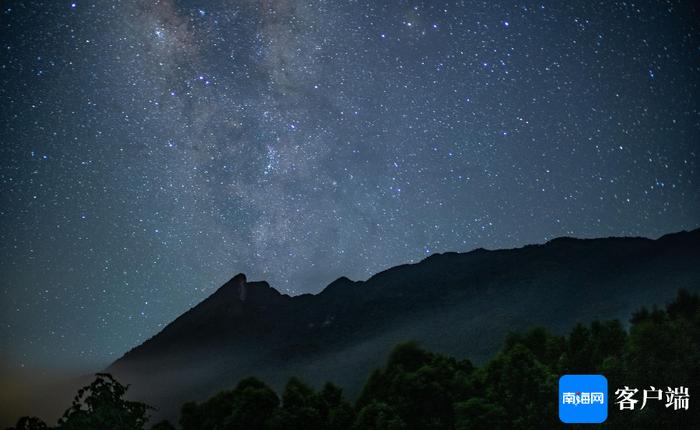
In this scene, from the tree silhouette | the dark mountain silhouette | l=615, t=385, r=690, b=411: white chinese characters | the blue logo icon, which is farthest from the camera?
the dark mountain silhouette

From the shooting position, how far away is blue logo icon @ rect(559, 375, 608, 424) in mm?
17547

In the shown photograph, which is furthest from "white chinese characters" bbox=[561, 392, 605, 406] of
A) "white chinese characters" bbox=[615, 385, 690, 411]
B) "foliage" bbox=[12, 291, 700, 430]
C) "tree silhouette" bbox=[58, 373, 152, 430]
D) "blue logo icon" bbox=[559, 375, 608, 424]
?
"tree silhouette" bbox=[58, 373, 152, 430]

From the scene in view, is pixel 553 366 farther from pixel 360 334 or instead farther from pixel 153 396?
pixel 153 396

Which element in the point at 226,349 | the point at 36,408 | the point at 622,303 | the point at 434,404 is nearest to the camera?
the point at 434,404

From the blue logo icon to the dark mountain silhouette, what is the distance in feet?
271

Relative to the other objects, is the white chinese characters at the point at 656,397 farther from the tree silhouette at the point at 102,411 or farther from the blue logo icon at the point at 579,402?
the tree silhouette at the point at 102,411

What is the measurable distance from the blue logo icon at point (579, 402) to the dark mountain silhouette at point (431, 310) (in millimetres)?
82473

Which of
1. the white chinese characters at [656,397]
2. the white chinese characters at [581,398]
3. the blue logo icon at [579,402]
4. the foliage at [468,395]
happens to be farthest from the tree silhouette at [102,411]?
the white chinese characters at [656,397]

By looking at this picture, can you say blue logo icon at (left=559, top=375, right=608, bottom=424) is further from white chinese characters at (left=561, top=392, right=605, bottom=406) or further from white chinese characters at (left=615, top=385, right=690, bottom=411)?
white chinese characters at (left=615, top=385, right=690, bottom=411)

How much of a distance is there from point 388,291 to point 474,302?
39239mm

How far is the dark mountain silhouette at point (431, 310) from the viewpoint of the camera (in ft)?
384

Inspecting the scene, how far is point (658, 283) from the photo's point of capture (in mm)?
119250

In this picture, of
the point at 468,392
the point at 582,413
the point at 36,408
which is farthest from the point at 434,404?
the point at 36,408

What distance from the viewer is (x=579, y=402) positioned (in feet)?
59.0
